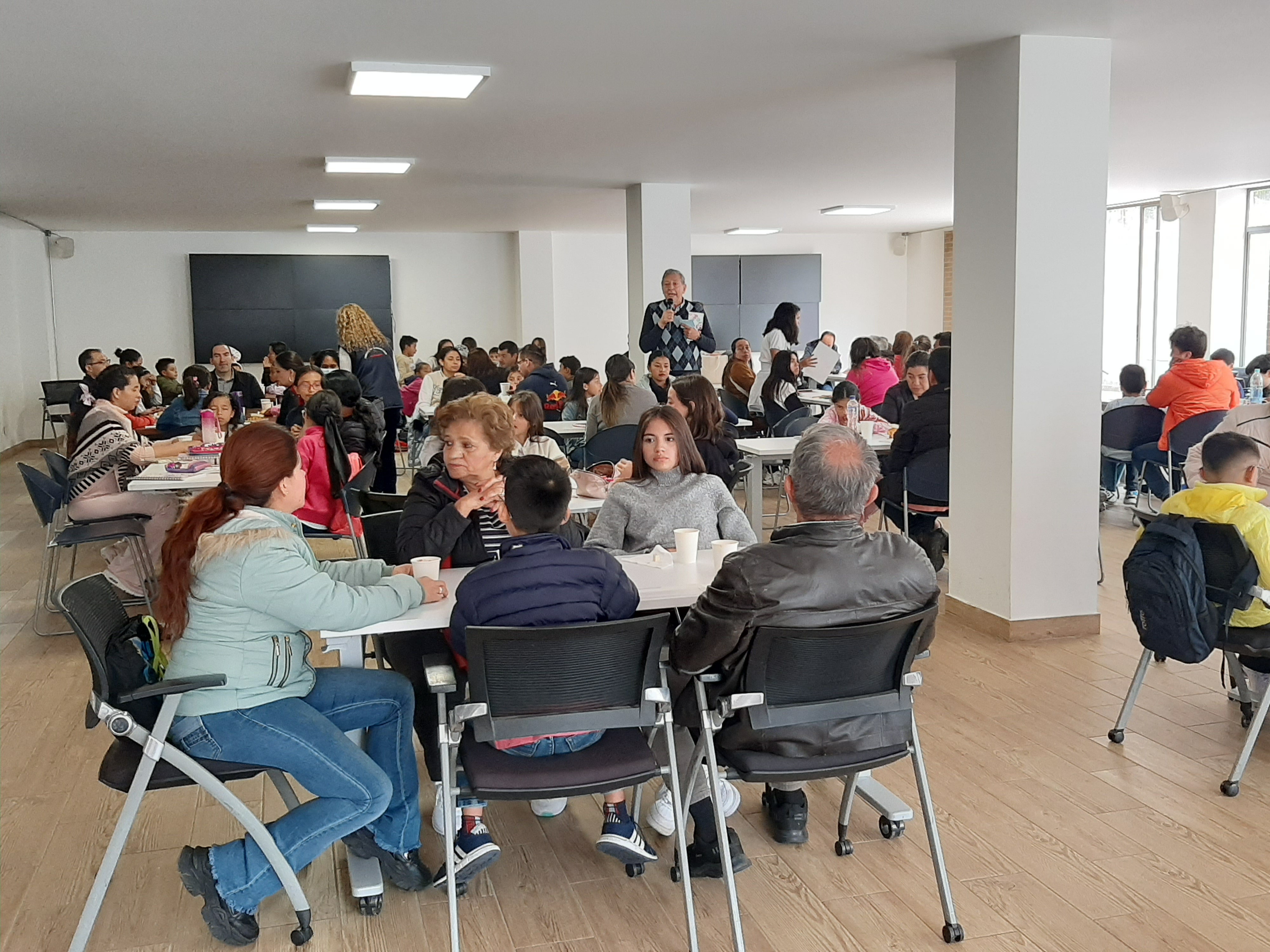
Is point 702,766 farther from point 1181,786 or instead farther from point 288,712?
point 1181,786

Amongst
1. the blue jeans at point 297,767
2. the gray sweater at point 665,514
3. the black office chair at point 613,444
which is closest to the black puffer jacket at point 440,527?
the gray sweater at point 665,514

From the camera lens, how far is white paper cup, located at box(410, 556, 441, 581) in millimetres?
2875

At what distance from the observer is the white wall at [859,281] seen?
1644cm

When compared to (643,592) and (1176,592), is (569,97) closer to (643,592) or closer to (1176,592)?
(643,592)

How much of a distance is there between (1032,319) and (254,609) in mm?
3464

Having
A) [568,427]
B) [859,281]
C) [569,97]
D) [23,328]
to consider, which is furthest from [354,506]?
[859,281]

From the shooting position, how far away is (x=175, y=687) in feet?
7.57

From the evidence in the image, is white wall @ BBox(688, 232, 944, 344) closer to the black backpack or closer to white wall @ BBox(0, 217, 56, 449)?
white wall @ BBox(0, 217, 56, 449)

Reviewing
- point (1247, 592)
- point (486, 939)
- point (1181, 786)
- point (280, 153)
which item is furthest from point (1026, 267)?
point (280, 153)

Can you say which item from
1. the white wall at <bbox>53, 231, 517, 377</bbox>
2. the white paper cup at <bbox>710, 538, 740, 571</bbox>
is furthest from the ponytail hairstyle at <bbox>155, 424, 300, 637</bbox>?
the white wall at <bbox>53, 231, 517, 377</bbox>

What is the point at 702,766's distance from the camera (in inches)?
112

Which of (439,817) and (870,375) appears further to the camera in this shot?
(870,375)

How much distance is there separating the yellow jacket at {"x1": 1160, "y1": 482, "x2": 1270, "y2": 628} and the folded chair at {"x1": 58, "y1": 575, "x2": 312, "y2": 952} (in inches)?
107

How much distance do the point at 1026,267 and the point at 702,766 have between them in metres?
2.81
